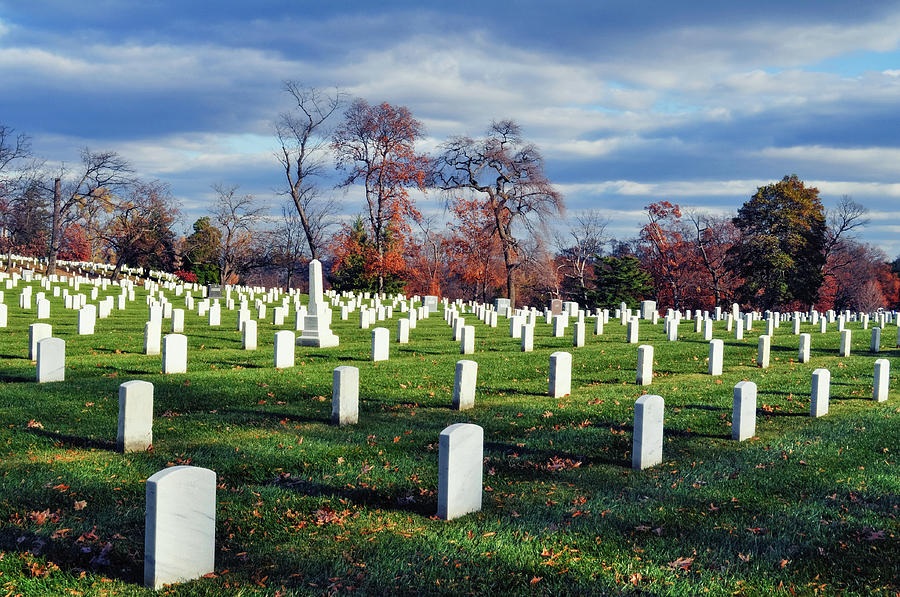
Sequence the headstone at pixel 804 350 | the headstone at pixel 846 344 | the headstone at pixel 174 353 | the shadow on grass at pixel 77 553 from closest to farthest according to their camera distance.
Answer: the shadow on grass at pixel 77 553
the headstone at pixel 174 353
the headstone at pixel 804 350
the headstone at pixel 846 344

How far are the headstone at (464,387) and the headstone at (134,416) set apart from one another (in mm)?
4608

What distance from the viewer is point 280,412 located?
34.7 ft

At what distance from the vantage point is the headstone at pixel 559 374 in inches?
500

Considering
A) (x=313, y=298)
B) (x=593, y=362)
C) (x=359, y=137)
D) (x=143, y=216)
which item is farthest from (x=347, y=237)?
(x=593, y=362)

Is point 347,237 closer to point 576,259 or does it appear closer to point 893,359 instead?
point 576,259

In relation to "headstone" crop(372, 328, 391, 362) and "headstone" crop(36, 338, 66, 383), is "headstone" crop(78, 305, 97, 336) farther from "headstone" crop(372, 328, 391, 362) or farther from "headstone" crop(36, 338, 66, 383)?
"headstone" crop(372, 328, 391, 362)

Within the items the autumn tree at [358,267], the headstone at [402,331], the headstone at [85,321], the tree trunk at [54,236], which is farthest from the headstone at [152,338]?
the tree trunk at [54,236]

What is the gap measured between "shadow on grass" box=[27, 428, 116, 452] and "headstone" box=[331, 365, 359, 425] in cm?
277

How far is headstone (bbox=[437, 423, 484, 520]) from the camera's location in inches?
247

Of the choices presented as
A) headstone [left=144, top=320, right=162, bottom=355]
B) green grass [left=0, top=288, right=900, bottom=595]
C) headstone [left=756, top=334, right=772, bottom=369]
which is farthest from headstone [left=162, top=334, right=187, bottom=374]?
headstone [left=756, top=334, right=772, bottom=369]

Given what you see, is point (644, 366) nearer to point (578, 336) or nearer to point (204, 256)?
point (578, 336)

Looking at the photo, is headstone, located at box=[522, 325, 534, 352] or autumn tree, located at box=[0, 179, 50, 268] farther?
autumn tree, located at box=[0, 179, 50, 268]

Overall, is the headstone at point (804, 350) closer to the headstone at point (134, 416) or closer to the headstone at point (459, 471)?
the headstone at point (459, 471)

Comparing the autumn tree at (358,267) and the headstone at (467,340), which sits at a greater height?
the autumn tree at (358,267)
